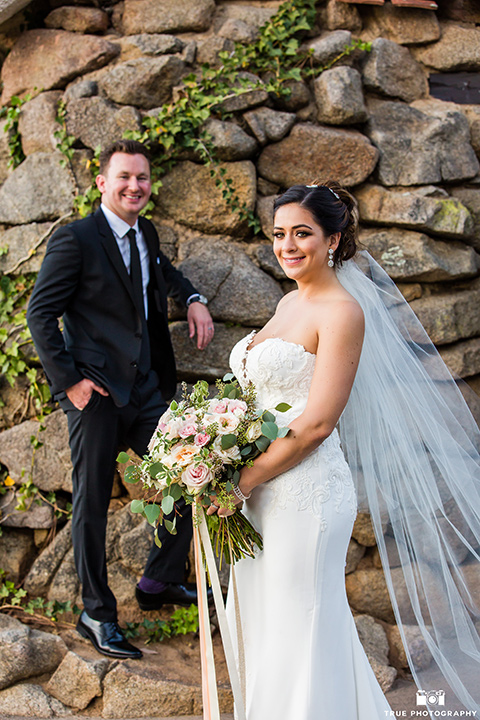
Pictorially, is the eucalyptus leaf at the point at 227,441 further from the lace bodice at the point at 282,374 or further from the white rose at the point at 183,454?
the lace bodice at the point at 282,374

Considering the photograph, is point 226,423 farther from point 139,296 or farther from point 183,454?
point 139,296

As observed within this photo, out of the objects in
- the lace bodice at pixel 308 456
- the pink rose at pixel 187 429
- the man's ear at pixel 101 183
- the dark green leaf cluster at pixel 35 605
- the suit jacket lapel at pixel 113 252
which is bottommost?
the dark green leaf cluster at pixel 35 605

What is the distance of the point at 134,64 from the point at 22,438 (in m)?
2.76

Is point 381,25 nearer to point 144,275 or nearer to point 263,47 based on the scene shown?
point 263,47

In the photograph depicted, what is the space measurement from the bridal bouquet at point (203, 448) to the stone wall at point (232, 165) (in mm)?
A: 1853

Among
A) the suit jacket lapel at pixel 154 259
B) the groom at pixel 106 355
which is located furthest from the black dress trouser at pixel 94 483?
the suit jacket lapel at pixel 154 259

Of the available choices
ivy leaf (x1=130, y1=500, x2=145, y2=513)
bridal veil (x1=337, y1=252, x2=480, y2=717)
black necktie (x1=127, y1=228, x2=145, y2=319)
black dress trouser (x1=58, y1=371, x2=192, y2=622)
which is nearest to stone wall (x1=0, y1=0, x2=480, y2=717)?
black dress trouser (x1=58, y1=371, x2=192, y2=622)

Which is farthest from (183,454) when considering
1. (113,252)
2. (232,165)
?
(232,165)

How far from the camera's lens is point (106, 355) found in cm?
362

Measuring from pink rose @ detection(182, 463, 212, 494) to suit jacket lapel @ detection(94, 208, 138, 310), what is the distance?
1.65 metres

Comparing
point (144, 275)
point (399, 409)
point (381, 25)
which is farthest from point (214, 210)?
point (399, 409)

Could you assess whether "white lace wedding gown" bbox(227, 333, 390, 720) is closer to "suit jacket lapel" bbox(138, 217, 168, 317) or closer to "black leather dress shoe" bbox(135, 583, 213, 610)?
"black leather dress shoe" bbox(135, 583, 213, 610)

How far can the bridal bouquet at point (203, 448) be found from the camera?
7.52 ft

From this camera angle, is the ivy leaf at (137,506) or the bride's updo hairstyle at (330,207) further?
the bride's updo hairstyle at (330,207)
